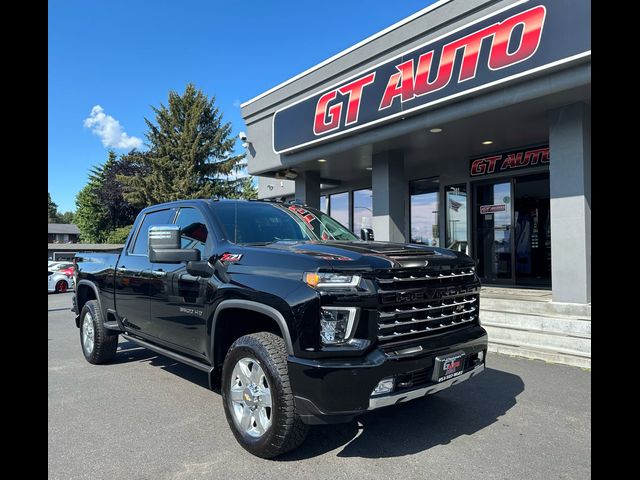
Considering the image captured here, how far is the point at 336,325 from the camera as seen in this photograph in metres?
3.04

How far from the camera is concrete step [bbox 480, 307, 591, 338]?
607 cm

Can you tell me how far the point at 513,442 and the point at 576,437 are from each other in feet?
1.95

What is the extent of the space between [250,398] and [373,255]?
1.42 meters

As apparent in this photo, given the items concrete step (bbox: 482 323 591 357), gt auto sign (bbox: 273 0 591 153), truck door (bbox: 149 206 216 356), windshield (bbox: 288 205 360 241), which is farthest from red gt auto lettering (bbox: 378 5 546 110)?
truck door (bbox: 149 206 216 356)

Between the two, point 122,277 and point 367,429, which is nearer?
point 367,429

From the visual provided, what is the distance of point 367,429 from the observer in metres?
3.88

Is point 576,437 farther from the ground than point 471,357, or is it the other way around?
point 471,357

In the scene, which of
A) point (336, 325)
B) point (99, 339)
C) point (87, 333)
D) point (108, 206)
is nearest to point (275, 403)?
point (336, 325)

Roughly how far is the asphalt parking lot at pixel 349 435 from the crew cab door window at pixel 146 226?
1574 mm
